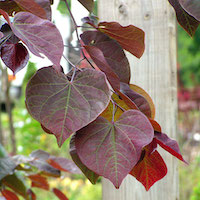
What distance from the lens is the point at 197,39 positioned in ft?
36.3

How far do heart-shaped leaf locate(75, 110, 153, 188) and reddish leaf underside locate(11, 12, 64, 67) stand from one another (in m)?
0.09

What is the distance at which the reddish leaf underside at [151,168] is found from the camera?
42 cm

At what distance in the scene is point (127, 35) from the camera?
0.49 meters

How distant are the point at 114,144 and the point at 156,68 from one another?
657mm

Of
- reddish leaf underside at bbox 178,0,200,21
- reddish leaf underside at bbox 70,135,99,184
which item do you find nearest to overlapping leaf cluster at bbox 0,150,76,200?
reddish leaf underside at bbox 70,135,99,184

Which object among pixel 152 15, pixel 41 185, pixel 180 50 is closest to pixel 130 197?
pixel 41 185

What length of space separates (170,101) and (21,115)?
321 cm

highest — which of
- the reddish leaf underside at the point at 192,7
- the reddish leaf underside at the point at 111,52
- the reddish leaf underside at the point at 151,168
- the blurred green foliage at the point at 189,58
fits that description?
the reddish leaf underside at the point at 192,7

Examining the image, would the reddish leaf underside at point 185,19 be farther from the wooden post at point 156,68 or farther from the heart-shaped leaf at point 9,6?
the wooden post at point 156,68

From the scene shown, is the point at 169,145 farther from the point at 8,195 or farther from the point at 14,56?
the point at 8,195

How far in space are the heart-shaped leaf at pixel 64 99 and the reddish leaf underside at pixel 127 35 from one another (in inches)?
5.2

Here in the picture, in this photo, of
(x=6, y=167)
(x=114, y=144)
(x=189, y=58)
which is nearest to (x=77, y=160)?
(x=114, y=144)

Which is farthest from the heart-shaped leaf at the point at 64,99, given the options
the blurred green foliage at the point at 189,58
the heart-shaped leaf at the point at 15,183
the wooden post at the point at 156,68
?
the blurred green foliage at the point at 189,58

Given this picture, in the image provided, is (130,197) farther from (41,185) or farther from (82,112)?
(82,112)
